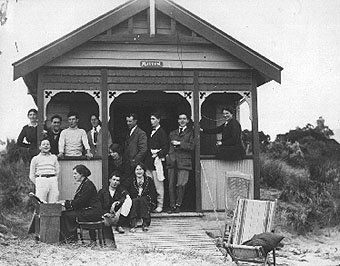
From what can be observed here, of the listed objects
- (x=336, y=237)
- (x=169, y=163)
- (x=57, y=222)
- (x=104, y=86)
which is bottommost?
(x=336, y=237)

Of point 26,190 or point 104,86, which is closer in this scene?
point 104,86

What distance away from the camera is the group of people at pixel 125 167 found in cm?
1041

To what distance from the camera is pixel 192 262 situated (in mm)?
8523

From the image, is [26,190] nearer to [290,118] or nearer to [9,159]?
[9,159]

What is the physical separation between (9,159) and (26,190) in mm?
4109

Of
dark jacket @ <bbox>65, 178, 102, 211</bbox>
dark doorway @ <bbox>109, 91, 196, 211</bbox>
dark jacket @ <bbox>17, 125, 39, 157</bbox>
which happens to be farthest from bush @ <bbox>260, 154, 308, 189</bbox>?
dark jacket @ <bbox>65, 178, 102, 211</bbox>

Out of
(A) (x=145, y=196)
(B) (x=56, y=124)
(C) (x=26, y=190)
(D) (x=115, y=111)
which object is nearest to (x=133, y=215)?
(A) (x=145, y=196)

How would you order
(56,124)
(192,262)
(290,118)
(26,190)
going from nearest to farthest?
1. (192,262)
2. (56,124)
3. (26,190)
4. (290,118)

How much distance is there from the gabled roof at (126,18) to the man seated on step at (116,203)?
279cm

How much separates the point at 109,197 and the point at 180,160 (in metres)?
1.76

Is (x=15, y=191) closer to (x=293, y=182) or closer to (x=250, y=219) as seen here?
(x=293, y=182)

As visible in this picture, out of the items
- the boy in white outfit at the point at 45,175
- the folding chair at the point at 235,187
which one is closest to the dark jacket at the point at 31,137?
the boy in white outfit at the point at 45,175

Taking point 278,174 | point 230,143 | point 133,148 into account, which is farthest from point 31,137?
point 278,174

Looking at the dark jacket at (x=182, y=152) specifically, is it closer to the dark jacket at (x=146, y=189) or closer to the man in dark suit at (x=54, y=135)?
the dark jacket at (x=146, y=189)
